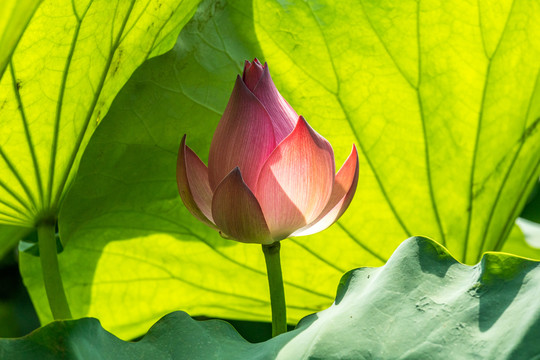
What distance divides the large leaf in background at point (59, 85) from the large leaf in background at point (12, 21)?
40mm

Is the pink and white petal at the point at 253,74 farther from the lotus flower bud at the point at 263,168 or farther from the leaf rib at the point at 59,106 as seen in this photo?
the leaf rib at the point at 59,106

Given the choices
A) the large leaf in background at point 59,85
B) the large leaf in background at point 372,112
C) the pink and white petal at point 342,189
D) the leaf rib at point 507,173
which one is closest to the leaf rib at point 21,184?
the large leaf in background at point 59,85

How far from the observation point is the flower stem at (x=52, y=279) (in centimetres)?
85

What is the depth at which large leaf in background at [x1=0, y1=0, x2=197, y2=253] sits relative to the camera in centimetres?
76

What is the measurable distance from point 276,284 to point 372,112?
345 millimetres

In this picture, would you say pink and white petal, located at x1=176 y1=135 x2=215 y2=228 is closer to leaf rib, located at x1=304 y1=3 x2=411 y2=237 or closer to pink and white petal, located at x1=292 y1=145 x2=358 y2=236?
pink and white petal, located at x1=292 y1=145 x2=358 y2=236

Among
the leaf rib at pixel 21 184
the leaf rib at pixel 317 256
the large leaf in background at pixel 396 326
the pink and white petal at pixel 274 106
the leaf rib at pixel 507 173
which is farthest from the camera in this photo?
the leaf rib at pixel 317 256

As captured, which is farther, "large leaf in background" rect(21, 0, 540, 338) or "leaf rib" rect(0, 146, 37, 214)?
"large leaf in background" rect(21, 0, 540, 338)

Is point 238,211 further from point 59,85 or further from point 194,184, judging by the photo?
point 59,85

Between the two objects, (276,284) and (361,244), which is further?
(361,244)

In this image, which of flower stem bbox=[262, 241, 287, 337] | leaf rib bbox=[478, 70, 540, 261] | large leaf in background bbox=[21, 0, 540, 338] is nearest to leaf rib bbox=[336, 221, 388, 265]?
large leaf in background bbox=[21, 0, 540, 338]

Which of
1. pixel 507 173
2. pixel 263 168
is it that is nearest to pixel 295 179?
pixel 263 168

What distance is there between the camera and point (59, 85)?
2.64 feet

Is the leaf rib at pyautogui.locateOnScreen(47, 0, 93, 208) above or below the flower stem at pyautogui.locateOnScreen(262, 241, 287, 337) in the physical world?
above
